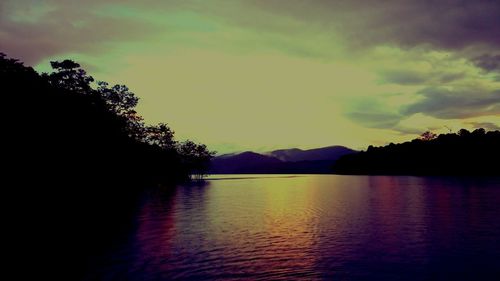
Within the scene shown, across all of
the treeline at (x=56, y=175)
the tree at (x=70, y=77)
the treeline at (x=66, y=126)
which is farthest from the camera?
the tree at (x=70, y=77)

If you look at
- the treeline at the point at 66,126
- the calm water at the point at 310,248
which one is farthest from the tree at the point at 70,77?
the calm water at the point at 310,248

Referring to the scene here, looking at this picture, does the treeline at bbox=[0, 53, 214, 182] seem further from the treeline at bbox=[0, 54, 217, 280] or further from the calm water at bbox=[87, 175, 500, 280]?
the calm water at bbox=[87, 175, 500, 280]

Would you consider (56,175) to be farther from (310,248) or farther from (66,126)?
(310,248)

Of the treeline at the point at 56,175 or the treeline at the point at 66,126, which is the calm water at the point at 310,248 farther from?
the treeline at the point at 66,126

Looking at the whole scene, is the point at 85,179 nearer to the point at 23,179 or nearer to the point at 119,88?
the point at 23,179

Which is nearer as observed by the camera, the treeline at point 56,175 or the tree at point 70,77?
the treeline at point 56,175

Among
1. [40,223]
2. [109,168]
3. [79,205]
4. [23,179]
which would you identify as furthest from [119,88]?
[40,223]

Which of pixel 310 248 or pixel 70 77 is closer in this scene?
pixel 310 248

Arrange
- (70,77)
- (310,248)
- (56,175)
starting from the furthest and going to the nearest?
(70,77)
(56,175)
(310,248)

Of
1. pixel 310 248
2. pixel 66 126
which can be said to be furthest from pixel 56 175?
pixel 310 248

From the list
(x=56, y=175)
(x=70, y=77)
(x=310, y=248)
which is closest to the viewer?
(x=310, y=248)

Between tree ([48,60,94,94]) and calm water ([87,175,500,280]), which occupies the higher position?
tree ([48,60,94,94])

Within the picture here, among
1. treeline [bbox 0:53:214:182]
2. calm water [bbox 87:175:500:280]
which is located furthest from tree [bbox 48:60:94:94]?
calm water [bbox 87:175:500:280]

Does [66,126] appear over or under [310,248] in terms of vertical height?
over
